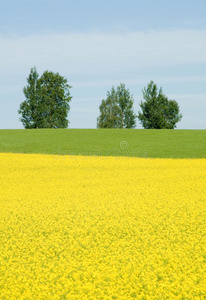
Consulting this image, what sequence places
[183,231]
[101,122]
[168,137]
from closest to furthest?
1. [183,231]
2. [168,137]
3. [101,122]

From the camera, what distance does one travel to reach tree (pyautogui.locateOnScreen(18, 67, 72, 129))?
74.8m

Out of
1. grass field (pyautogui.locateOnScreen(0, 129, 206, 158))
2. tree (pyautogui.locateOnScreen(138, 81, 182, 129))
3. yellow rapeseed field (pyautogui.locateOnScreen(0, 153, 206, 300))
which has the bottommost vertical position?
yellow rapeseed field (pyautogui.locateOnScreen(0, 153, 206, 300))

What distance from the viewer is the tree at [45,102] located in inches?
2943

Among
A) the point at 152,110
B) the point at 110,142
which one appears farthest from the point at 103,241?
the point at 152,110

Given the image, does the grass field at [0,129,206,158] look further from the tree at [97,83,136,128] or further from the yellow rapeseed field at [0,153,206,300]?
the tree at [97,83,136,128]

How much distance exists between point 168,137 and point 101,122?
4418 centimetres

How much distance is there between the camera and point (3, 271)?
6875 mm

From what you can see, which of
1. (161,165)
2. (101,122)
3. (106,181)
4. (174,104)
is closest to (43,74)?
(101,122)

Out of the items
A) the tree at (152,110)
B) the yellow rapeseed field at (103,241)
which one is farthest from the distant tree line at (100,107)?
the yellow rapeseed field at (103,241)

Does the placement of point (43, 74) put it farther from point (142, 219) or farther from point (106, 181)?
point (142, 219)

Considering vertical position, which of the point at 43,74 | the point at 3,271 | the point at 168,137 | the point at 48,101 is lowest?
the point at 3,271

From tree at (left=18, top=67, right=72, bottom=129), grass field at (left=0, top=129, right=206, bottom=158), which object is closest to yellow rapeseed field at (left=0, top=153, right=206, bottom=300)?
grass field at (left=0, top=129, right=206, bottom=158)

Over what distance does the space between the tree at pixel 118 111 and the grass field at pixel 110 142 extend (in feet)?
118

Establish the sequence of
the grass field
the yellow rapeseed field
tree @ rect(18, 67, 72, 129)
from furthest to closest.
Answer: tree @ rect(18, 67, 72, 129) < the grass field < the yellow rapeseed field
